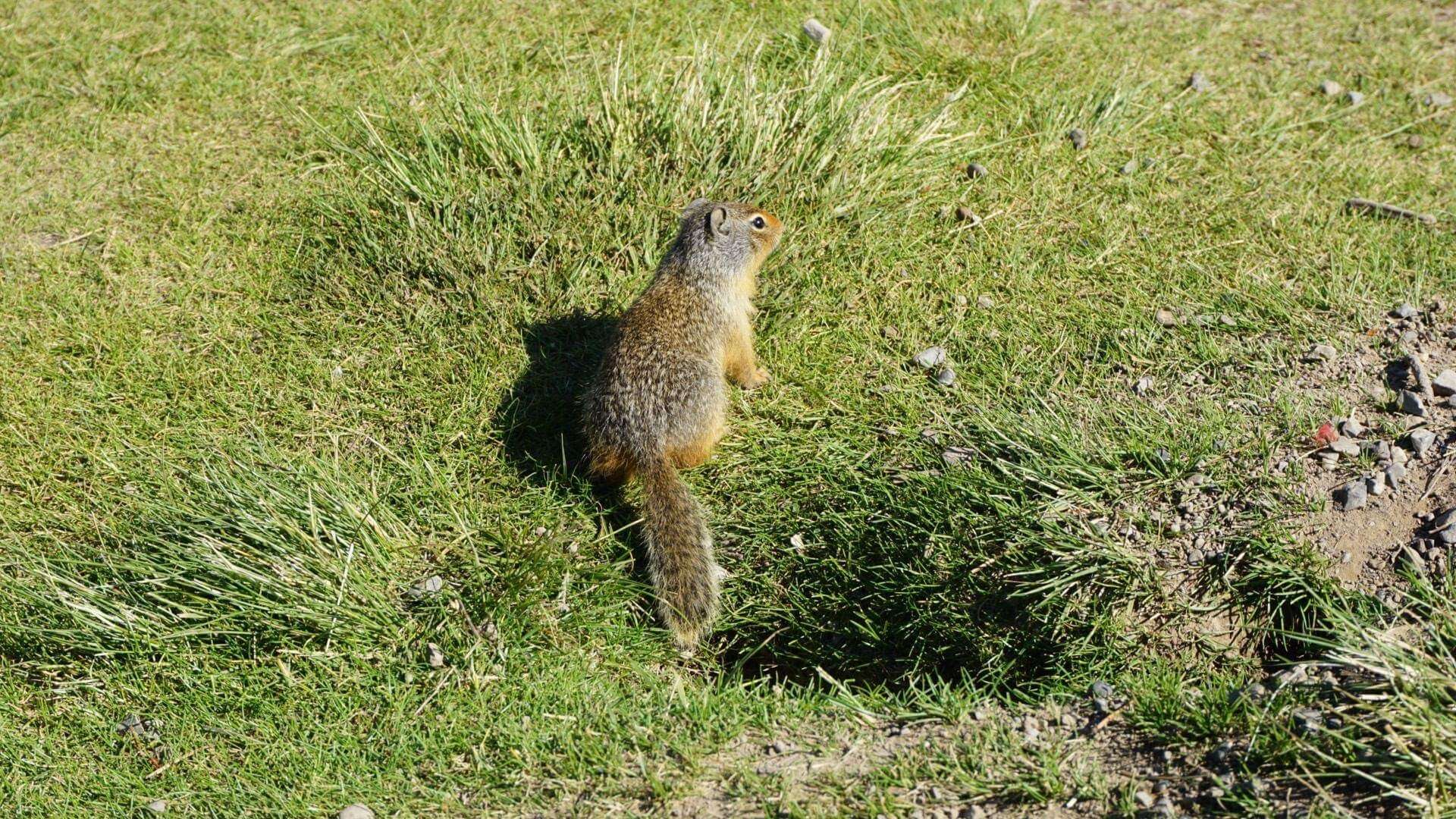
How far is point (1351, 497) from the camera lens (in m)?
3.74

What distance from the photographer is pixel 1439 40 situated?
21.2 ft

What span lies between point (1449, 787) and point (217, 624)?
3443mm

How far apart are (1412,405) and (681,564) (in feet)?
8.24

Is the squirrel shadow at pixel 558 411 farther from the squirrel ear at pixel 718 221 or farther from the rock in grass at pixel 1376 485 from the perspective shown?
the rock in grass at pixel 1376 485

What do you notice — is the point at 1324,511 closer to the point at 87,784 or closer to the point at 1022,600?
the point at 1022,600

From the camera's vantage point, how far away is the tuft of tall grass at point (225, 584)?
3730mm

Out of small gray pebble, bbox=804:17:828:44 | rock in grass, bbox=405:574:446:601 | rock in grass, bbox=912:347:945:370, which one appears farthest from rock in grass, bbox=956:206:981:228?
rock in grass, bbox=405:574:446:601

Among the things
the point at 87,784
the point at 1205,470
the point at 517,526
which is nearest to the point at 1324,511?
the point at 1205,470

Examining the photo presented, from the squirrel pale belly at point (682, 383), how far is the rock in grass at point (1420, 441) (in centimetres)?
227

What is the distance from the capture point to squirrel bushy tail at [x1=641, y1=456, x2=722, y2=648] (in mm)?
3889

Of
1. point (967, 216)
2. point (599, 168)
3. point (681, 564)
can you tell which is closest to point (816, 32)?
point (967, 216)

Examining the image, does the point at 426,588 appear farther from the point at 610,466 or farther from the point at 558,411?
the point at 558,411

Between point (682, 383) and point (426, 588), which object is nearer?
point (426, 588)

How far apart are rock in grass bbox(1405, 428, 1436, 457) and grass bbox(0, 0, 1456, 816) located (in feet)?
1.05
